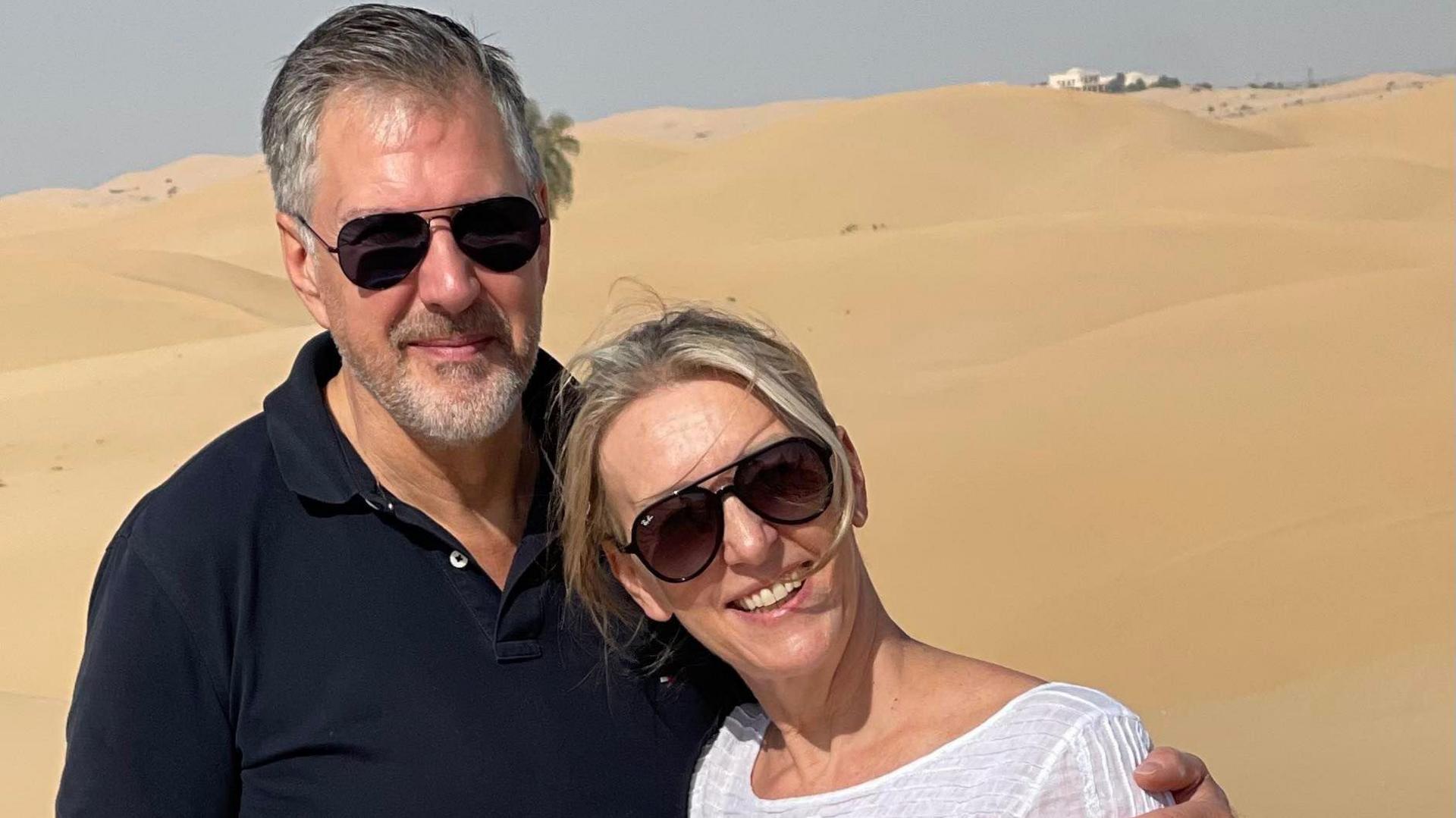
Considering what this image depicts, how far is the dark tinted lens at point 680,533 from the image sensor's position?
9.25ft

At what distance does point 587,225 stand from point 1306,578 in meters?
41.0

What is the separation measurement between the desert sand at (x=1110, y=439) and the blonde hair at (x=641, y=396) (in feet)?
7.52

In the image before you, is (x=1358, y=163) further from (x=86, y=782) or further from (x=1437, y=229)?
(x=86, y=782)

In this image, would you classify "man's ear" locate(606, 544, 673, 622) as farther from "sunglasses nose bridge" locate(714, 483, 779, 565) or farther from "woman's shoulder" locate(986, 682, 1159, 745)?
"woman's shoulder" locate(986, 682, 1159, 745)

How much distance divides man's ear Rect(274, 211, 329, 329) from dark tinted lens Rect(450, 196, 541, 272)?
Answer: 347 mm

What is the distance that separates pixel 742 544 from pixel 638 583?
0.34m

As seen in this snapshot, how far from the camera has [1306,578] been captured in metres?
8.16

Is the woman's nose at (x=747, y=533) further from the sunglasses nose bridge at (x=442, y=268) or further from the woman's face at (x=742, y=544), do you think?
the sunglasses nose bridge at (x=442, y=268)

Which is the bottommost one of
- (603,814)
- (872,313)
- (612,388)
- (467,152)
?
(872,313)

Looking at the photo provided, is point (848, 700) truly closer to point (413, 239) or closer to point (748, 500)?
point (748, 500)

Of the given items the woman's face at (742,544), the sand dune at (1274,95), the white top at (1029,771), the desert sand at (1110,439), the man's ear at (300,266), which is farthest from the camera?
the sand dune at (1274,95)

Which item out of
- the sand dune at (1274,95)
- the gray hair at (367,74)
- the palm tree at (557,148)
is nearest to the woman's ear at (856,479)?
the gray hair at (367,74)

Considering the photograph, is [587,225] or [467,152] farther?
[587,225]

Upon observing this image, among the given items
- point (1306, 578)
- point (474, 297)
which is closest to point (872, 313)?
point (1306, 578)
